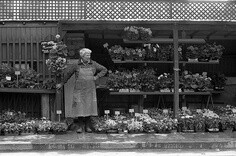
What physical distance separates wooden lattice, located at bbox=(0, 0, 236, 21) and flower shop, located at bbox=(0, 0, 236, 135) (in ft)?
0.11

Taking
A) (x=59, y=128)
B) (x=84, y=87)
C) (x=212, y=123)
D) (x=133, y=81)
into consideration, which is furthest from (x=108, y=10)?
(x=212, y=123)

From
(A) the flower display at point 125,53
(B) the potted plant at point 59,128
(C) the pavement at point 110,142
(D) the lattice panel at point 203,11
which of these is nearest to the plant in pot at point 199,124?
(C) the pavement at point 110,142

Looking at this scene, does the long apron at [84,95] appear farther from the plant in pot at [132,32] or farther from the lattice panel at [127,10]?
the lattice panel at [127,10]

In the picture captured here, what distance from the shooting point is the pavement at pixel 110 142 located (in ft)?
31.7

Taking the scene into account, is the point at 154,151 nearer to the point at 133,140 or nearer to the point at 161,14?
the point at 133,140

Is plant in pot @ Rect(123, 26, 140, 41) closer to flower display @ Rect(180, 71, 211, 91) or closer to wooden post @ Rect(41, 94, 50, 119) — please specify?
flower display @ Rect(180, 71, 211, 91)

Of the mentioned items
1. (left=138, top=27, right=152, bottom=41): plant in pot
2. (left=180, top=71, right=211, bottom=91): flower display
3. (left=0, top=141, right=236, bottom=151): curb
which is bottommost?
(left=0, top=141, right=236, bottom=151): curb

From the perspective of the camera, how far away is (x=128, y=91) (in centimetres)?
1243

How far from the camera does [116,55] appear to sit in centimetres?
1248

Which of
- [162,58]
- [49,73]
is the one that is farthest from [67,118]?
[162,58]

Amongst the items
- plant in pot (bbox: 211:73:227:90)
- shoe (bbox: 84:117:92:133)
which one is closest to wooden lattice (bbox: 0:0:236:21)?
plant in pot (bbox: 211:73:227:90)

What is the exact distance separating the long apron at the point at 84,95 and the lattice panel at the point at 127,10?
207 centimetres

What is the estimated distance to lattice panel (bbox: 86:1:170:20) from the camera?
1239 centimetres

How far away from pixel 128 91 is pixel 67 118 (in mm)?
2150
